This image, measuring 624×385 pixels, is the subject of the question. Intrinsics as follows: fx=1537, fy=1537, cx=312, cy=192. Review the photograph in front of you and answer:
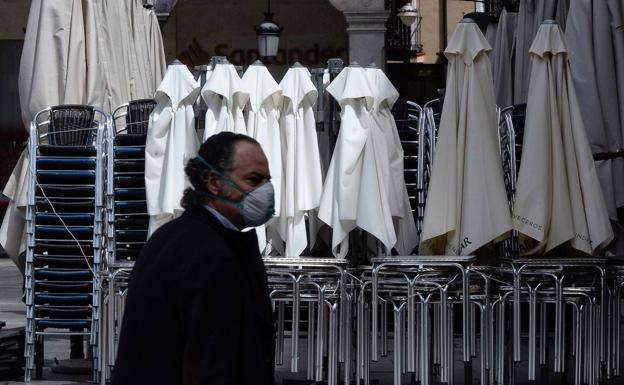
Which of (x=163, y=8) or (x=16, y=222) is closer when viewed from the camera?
(x=16, y=222)

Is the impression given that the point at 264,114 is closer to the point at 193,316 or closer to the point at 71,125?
the point at 71,125

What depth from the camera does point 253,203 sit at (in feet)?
13.6

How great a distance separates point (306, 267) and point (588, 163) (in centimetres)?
166

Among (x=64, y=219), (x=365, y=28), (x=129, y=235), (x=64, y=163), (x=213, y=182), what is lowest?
(x=213, y=182)

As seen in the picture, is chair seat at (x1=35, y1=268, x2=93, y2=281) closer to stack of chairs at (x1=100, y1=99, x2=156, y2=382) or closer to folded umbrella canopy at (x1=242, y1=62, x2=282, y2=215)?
stack of chairs at (x1=100, y1=99, x2=156, y2=382)

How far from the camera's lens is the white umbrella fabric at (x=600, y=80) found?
30.0 feet

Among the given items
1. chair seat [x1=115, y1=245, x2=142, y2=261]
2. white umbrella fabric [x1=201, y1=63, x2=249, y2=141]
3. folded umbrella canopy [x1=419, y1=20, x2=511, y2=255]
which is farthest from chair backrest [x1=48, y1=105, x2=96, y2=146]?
folded umbrella canopy [x1=419, y1=20, x2=511, y2=255]

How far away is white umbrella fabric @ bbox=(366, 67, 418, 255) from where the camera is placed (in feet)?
28.1

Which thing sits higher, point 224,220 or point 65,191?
point 65,191

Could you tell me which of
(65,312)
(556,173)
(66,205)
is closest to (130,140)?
(66,205)

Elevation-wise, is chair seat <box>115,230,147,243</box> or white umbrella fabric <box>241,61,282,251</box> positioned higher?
white umbrella fabric <box>241,61,282,251</box>

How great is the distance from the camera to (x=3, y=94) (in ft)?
89.8

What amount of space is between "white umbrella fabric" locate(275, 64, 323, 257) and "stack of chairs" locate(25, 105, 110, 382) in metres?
1.26

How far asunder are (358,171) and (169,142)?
1.07 metres
